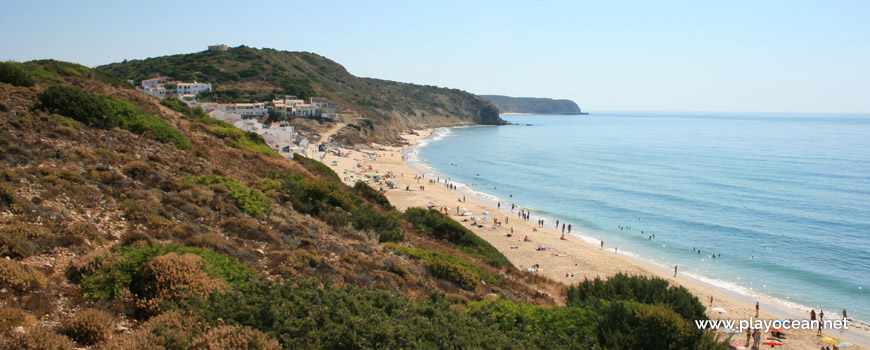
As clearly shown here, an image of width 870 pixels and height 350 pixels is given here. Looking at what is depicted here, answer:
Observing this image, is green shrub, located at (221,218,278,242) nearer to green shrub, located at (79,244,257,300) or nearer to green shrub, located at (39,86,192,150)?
green shrub, located at (79,244,257,300)

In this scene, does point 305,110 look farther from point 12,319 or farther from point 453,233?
point 12,319

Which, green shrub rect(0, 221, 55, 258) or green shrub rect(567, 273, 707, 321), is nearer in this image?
green shrub rect(0, 221, 55, 258)

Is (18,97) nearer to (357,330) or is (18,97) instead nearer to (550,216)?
(357,330)

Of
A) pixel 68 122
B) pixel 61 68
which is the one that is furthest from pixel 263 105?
pixel 68 122

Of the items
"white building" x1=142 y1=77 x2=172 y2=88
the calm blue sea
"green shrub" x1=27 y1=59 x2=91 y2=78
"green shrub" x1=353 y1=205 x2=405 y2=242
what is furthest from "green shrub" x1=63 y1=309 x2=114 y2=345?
"white building" x1=142 y1=77 x2=172 y2=88

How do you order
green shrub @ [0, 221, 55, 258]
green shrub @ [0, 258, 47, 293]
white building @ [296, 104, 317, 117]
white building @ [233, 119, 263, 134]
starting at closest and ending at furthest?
green shrub @ [0, 258, 47, 293] < green shrub @ [0, 221, 55, 258] < white building @ [233, 119, 263, 134] < white building @ [296, 104, 317, 117]

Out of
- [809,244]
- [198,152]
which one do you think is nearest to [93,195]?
[198,152]
